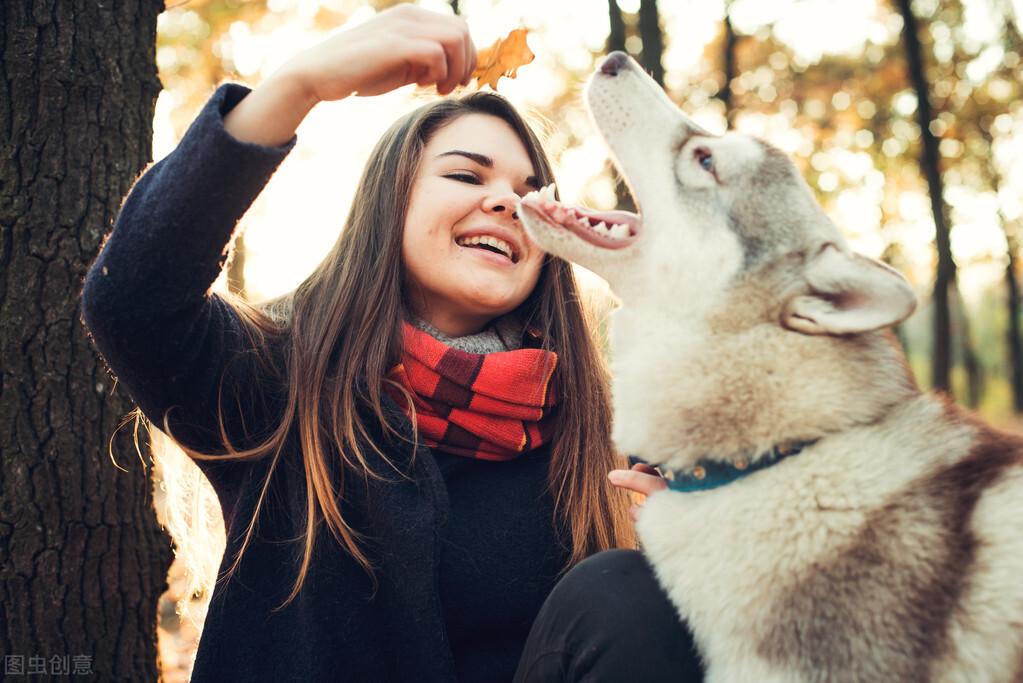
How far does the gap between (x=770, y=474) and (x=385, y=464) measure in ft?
3.93

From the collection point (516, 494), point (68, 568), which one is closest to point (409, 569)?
point (516, 494)

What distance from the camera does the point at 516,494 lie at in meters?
2.79

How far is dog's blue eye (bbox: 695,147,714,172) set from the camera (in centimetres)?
253

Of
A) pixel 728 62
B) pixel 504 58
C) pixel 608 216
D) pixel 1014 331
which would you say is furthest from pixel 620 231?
pixel 1014 331

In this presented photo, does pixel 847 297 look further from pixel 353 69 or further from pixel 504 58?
pixel 353 69

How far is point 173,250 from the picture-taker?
1.99m

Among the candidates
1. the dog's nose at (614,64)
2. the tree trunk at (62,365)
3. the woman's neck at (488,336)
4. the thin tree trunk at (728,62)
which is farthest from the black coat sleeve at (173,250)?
the thin tree trunk at (728,62)

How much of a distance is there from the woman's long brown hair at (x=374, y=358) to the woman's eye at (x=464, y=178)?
0.50 feet

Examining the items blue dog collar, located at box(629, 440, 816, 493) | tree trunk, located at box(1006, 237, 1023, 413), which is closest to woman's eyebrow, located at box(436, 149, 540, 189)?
blue dog collar, located at box(629, 440, 816, 493)

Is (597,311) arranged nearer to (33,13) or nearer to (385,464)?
(385,464)

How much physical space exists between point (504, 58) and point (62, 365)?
1.94 m

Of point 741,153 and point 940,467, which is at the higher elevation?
point 741,153

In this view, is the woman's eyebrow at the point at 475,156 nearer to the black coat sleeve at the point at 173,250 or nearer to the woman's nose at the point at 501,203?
the woman's nose at the point at 501,203

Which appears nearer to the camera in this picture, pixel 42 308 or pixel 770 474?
pixel 770 474
